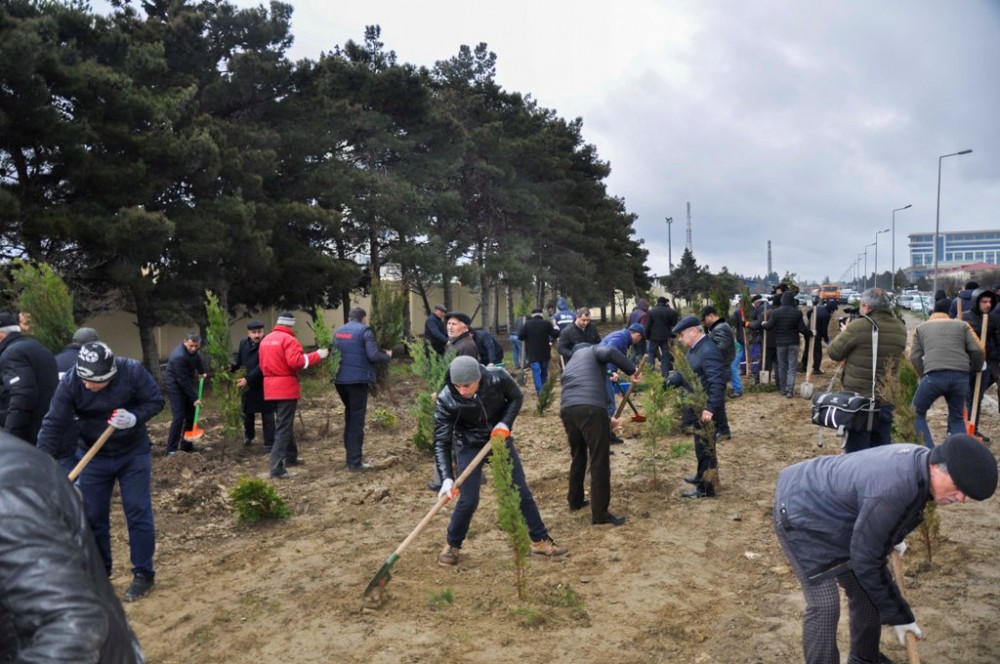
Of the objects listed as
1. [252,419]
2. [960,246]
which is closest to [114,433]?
[252,419]

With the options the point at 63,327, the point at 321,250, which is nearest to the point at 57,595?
the point at 63,327

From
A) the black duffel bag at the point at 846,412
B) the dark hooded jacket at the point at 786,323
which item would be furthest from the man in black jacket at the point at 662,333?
the black duffel bag at the point at 846,412

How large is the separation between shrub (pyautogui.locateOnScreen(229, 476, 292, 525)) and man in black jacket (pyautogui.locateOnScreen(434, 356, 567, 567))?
200 centimetres

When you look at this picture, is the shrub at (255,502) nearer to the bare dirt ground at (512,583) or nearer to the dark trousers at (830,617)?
the bare dirt ground at (512,583)

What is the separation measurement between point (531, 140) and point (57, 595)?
103ft

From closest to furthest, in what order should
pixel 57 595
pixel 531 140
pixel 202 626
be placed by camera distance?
pixel 57 595 → pixel 202 626 → pixel 531 140

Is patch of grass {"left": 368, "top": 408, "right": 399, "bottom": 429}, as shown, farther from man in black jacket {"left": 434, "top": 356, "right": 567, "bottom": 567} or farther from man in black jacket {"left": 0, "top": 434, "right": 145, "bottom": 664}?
man in black jacket {"left": 0, "top": 434, "right": 145, "bottom": 664}

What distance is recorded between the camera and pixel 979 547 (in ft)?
18.7

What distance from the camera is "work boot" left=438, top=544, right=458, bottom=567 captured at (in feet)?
18.6

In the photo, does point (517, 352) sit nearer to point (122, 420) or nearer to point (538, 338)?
point (538, 338)

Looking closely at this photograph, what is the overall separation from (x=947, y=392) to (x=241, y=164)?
627 inches

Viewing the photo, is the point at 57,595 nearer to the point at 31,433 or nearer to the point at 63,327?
the point at 31,433

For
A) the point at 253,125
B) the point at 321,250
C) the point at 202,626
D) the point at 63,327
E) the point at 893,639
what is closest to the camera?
the point at 893,639

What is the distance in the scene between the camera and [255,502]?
6895 millimetres
